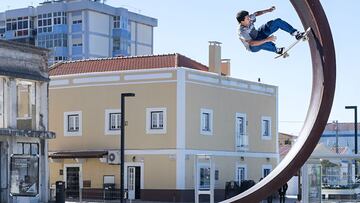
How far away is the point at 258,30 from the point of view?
10.4 m

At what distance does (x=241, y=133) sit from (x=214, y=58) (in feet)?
14.8

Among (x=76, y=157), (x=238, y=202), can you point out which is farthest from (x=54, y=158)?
(x=238, y=202)

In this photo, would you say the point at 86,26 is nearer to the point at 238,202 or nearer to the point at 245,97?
the point at 245,97

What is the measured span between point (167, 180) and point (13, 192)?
367 inches

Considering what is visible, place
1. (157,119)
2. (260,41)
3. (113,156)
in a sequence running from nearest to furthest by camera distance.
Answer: (260,41) → (157,119) → (113,156)

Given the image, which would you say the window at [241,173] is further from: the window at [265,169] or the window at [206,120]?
the window at [206,120]

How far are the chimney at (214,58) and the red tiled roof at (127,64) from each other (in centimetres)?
103

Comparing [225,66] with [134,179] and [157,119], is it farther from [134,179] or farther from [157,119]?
[134,179]

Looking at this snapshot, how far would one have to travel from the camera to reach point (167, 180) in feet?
138

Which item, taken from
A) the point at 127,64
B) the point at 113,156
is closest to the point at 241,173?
the point at 113,156

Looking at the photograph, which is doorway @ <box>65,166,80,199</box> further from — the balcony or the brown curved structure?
the brown curved structure

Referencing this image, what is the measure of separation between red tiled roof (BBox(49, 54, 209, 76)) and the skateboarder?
32438 millimetres

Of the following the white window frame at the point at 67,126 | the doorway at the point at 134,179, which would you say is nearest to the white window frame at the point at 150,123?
the doorway at the point at 134,179

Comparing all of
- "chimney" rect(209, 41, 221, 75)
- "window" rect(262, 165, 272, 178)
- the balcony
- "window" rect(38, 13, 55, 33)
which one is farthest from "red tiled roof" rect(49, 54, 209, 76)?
"window" rect(38, 13, 55, 33)
